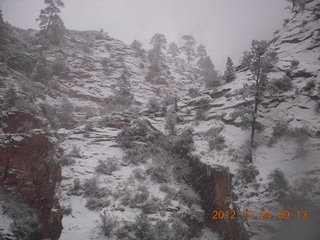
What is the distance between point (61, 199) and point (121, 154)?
244 inches

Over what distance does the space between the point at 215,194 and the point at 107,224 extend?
7.17 m

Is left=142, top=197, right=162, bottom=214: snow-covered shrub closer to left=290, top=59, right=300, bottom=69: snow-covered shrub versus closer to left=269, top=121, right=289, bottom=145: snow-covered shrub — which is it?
left=269, top=121, right=289, bottom=145: snow-covered shrub

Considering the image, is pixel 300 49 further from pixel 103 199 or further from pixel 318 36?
pixel 103 199

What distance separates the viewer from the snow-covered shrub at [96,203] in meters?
12.6

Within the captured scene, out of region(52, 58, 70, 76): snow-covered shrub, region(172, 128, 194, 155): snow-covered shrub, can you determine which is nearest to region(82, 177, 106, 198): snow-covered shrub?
region(172, 128, 194, 155): snow-covered shrub

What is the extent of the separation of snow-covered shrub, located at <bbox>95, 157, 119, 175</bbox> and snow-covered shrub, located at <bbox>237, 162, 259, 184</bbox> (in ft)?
29.3

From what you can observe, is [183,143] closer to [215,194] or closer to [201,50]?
[215,194]

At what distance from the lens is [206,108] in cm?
2286

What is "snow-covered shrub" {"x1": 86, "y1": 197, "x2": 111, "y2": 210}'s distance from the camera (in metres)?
12.6

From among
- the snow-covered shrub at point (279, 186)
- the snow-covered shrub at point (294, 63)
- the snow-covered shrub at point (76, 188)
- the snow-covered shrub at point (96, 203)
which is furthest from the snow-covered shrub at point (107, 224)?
the snow-covered shrub at point (294, 63)

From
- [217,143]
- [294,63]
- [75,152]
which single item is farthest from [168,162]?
[294,63]

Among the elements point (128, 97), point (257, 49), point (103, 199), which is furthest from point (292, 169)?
point (128, 97)

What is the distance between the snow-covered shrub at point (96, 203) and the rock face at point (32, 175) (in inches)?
66.9

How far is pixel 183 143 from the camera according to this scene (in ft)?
60.9
